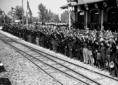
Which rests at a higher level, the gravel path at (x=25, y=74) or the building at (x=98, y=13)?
the building at (x=98, y=13)

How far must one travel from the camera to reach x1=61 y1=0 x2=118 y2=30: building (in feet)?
61.1

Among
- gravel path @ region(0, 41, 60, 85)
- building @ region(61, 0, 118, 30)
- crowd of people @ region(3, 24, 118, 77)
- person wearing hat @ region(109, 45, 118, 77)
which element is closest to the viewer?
gravel path @ region(0, 41, 60, 85)

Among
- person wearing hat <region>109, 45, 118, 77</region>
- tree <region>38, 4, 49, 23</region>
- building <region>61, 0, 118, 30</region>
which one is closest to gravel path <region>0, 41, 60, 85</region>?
person wearing hat <region>109, 45, 118, 77</region>

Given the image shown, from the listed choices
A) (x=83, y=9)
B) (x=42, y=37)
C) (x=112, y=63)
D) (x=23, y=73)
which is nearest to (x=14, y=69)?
(x=23, y=73)

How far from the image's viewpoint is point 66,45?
14.2m

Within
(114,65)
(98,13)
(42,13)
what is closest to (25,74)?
(114,65)

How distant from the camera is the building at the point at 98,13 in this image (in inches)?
734

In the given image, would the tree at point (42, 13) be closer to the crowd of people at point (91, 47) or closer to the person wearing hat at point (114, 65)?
the crowd of people at point (91, 47)

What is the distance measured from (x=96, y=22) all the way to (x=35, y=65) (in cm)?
1291

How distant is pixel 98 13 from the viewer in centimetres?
2188

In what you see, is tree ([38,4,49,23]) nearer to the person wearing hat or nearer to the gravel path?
the gravel path

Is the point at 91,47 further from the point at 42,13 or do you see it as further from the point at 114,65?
the point at 42,13

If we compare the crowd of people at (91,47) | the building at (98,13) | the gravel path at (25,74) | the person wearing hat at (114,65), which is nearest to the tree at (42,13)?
the building at (98,13)

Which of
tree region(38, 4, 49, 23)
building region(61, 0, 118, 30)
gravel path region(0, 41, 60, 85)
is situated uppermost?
tree region(38, 4, 49, 23)
